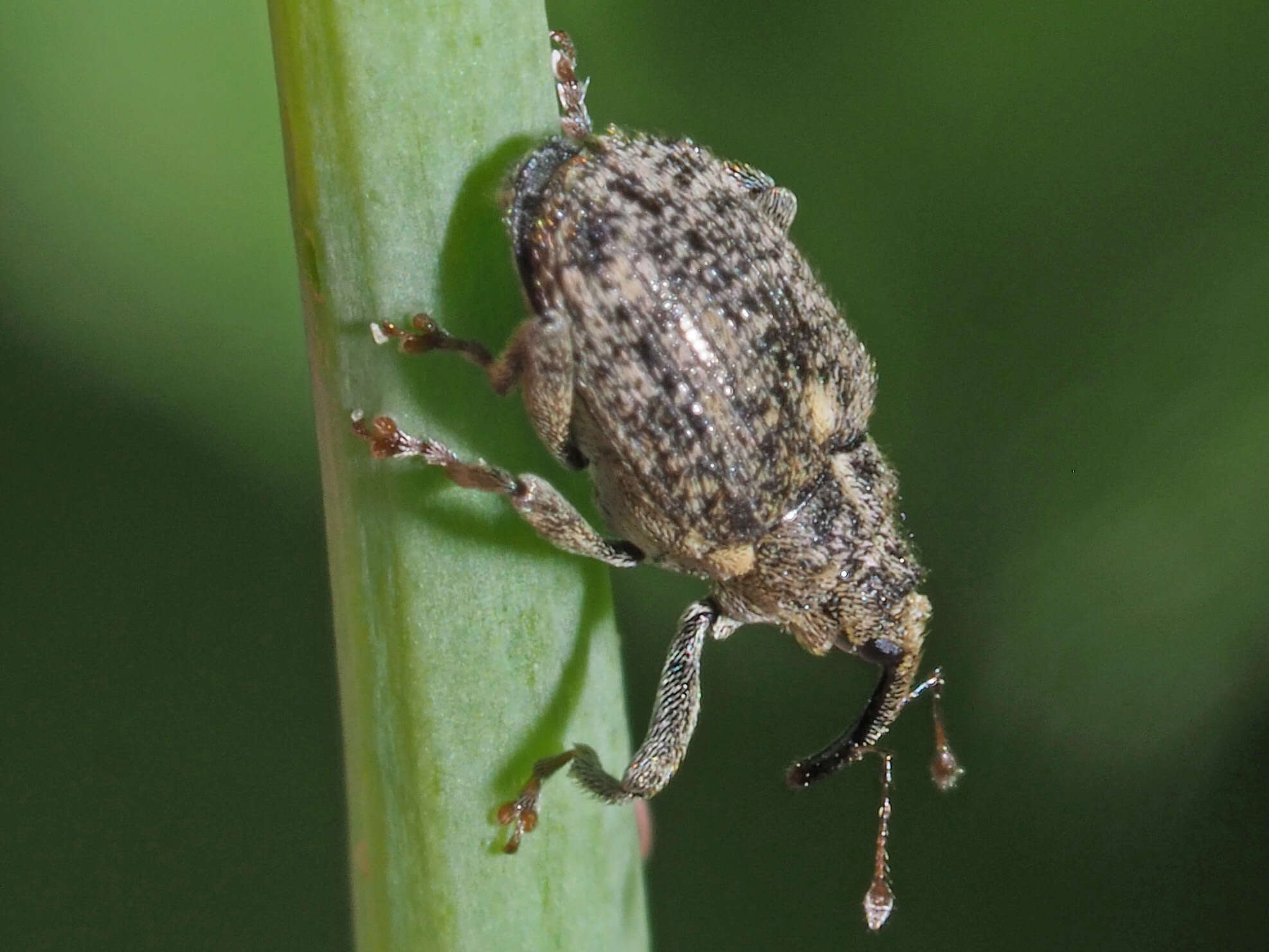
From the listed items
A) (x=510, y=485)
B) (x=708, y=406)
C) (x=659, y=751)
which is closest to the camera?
(x=510, y=485)

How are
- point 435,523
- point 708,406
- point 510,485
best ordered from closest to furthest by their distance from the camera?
point 435,523 → point 510,485 → point 708,406

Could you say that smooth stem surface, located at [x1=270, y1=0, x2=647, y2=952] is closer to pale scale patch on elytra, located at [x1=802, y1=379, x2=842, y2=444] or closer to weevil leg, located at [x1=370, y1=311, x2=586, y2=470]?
weevil leg, located at [x1=370, y1=311, x2=586, y2=470]

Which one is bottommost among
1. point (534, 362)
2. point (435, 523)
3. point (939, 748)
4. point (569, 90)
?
point (939, 748)

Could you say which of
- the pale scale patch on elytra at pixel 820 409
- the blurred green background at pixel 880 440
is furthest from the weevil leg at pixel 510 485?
the blurred green background at pixel 880 440

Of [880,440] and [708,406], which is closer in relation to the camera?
[708,406]

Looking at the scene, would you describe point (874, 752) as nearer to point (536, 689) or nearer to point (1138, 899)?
point (1138, 899)

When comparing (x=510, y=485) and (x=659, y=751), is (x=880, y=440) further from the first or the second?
(x=510, y=485)

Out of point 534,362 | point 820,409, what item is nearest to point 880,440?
point 820,409
